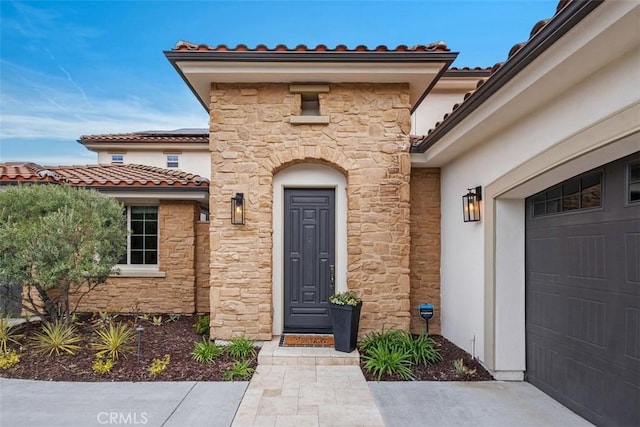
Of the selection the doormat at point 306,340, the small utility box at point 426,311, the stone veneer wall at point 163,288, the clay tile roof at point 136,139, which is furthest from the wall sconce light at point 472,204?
the clay tile roof at point 136,139

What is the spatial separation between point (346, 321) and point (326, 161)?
9.12 ft

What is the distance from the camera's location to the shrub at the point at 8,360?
16.4 feet

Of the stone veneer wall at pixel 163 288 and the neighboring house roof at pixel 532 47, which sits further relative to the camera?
the stone veneer wall at pixel 163 288

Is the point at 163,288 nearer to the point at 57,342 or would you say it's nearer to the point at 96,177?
the point at 57,342

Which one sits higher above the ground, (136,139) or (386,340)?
(136,139)

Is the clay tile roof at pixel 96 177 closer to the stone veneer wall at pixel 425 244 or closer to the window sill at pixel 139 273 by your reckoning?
the window sill at pixel 139 273

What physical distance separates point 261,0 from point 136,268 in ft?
22.0

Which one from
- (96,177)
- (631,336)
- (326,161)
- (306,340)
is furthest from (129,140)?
(631,336)

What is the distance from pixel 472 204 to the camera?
17.8 feet

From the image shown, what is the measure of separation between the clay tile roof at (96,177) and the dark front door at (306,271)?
2.79 m

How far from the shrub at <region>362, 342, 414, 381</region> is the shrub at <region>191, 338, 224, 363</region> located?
93.3 inches

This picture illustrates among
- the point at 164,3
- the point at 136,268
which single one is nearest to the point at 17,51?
the point at 164,3

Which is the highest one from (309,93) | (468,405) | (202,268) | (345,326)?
(309,93)

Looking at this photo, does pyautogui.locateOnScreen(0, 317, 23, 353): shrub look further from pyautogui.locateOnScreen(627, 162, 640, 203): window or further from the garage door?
pyautogui.locateOnScreen(627, 162, 640, 203): window
